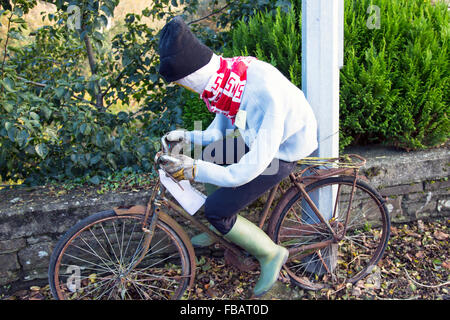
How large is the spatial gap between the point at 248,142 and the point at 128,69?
1946mm

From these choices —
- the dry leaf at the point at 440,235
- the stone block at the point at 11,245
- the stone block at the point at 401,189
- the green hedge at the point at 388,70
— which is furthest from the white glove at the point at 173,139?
the dry leaf at the point at 440,235

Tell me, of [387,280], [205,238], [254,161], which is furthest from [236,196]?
[387,280]

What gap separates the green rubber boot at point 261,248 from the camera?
237 cm

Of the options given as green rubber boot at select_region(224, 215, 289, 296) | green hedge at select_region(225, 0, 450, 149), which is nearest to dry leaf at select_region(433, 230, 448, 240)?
green hedge at select_region(225, 0, 450, 149)

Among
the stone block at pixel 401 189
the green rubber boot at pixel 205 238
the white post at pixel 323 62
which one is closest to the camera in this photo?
the white post at pixel 323 62

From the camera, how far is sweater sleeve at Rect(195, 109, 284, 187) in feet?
6.52

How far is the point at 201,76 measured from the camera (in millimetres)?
2016

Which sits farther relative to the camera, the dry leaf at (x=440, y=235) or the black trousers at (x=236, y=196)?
the dry leaf at (x=440, y=235)

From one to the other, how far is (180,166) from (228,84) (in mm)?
476

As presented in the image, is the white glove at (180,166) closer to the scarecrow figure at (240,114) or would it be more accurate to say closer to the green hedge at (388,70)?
the scarecrow figure at (240,114)

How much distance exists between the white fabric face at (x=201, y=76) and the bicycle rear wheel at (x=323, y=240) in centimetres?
88

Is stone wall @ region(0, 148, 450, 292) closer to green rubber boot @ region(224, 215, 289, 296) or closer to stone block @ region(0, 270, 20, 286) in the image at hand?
stone block @ region(0, 270, 20, 286)

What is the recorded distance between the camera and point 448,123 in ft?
9.98

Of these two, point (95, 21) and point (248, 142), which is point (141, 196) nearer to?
point (248, 142)
